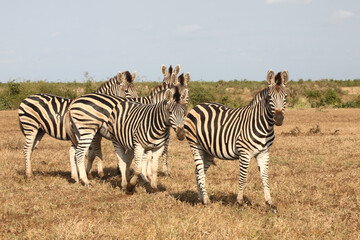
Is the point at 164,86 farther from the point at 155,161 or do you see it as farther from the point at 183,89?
the point at 183,89


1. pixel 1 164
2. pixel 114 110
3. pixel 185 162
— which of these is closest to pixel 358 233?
pixel 114 110

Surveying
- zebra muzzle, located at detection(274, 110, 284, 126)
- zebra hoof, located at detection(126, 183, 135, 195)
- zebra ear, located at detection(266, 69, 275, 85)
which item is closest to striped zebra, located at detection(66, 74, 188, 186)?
zebra hoof, located at detection(126, 183, 135, 195)

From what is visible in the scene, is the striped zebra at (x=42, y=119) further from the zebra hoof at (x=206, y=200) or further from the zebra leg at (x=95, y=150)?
the zebra hoof at (x=206, y=200)

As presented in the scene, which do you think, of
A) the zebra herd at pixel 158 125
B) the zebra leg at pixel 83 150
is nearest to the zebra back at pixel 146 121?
the zebra herd at pixel 158 125

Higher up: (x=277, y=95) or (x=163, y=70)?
(x=163, y=70)

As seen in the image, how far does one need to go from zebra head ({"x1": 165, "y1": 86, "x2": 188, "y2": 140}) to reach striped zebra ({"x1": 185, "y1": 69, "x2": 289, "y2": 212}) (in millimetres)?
559

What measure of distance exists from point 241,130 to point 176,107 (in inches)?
46.3

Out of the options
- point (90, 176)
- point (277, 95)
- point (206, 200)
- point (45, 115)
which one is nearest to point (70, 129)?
point (45, 115)

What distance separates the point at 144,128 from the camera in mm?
7824

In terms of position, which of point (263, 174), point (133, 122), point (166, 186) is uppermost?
point (133, 122)

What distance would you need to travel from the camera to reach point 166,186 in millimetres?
8945

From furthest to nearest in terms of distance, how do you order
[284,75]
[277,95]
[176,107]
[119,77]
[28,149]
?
1. [119,77]
2. [28,149]
3. [176,107]
4. [284,75]
5. [277,95]

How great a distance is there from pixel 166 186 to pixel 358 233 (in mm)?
4209

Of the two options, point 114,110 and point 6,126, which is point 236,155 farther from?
point 6,126
